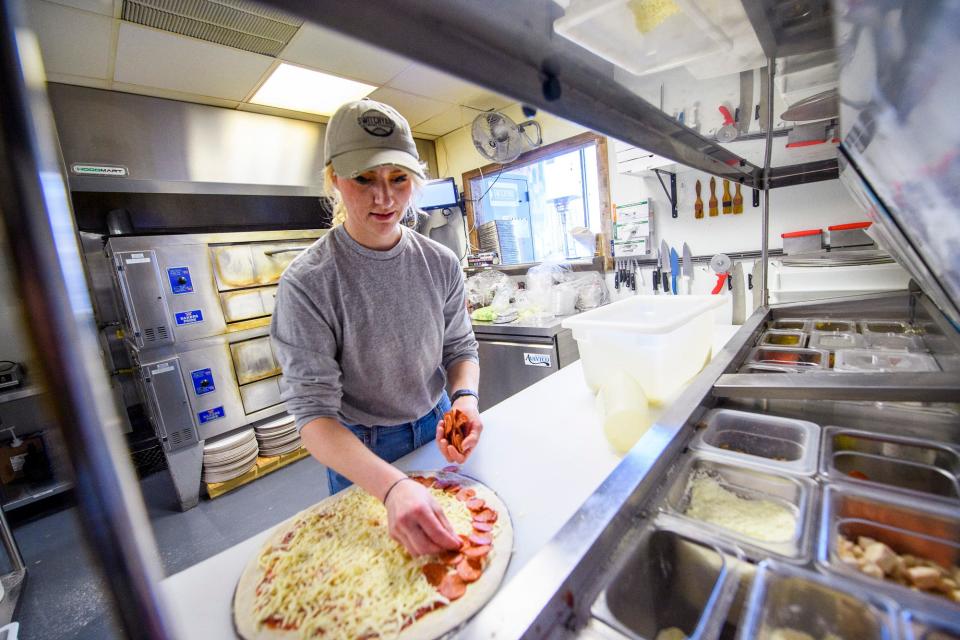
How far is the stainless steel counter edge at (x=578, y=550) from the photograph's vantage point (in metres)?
0.58

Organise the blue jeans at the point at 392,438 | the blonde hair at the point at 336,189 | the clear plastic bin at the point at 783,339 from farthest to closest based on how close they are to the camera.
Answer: the clear plastic bin at the point at 783,339 < the blue jeans at the point at 392,438 < the blonde hair at the point at 336,189

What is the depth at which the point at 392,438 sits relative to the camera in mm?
1519

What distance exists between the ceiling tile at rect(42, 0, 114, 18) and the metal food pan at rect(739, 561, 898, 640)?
11.1 ft

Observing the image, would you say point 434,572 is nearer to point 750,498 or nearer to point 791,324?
point 750,498

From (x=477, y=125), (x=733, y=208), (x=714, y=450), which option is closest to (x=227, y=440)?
(x=477, y=125)

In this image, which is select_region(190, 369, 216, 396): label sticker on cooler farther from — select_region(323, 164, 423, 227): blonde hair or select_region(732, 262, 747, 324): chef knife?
select_region(732, 262, 747, 324): chef knife

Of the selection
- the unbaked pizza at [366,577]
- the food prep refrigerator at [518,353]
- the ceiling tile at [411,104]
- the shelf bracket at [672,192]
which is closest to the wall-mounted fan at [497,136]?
the ceiling tile at [411,104]

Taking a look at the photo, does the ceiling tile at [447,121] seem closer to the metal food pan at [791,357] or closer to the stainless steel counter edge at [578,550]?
the metal food pan at [791,357]

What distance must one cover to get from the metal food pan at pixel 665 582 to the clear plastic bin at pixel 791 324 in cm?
A: 142

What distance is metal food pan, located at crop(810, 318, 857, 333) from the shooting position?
1.72 m

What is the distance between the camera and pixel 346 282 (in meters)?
1.36

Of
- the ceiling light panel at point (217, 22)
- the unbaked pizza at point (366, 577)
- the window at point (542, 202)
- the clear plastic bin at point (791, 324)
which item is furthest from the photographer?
the window at point (542, 202)

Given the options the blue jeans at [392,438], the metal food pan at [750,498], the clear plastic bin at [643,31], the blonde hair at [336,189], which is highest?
the clear plastic bin at [643,31]

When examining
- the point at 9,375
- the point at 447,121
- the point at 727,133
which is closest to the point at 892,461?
the point at 727,133
